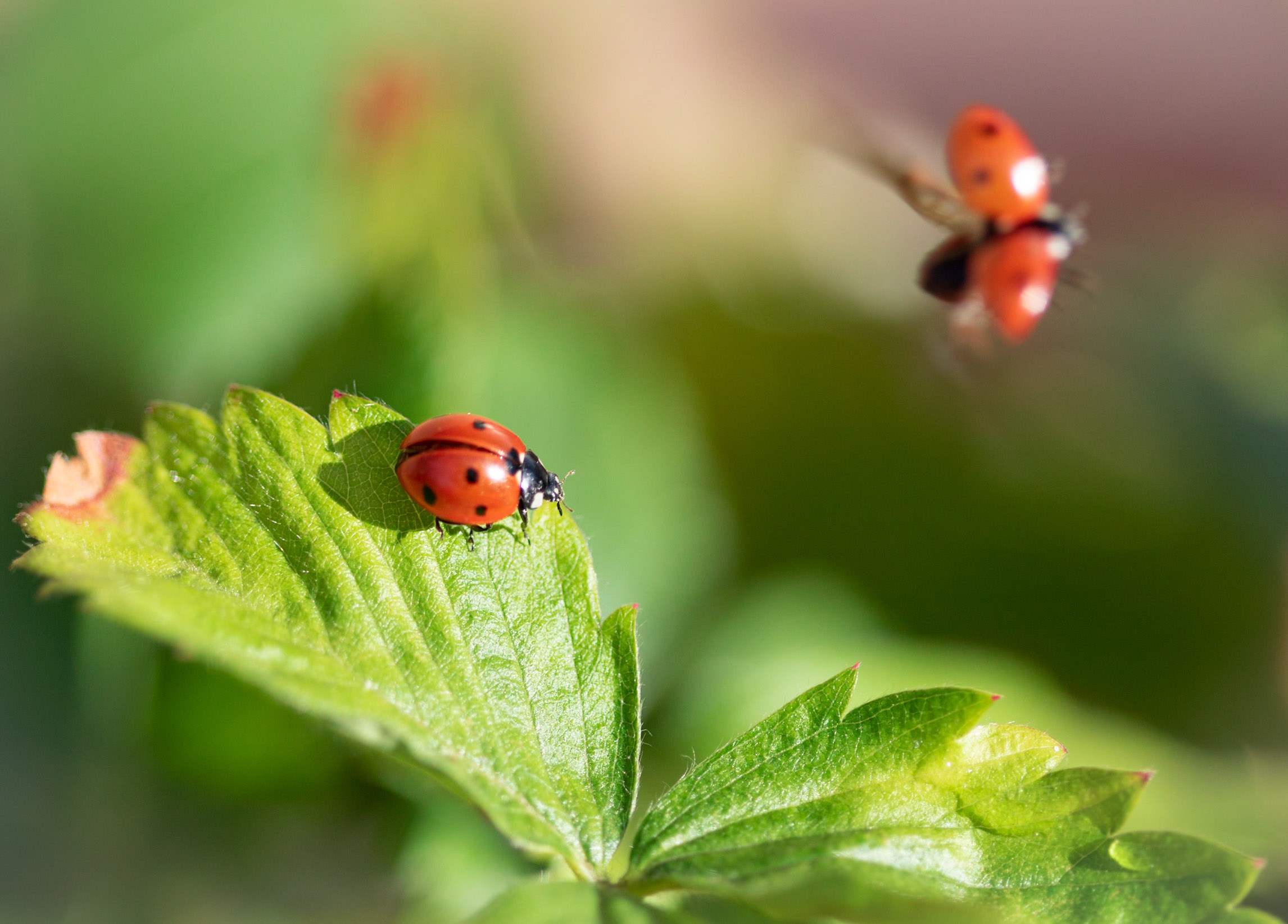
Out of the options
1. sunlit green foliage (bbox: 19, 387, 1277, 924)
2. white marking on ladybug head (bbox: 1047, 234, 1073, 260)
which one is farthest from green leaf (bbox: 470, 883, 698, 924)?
white marking on ladybug head (bbox: 1047, 234, 1073, 260)

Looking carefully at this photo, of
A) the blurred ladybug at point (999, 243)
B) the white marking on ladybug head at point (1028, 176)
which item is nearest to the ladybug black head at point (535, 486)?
the blurred ladybug at point (999, 243)

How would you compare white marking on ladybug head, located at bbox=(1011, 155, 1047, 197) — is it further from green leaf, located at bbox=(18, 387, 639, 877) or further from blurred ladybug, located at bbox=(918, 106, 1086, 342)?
green leaf, located at bbox=(18, 387, 639, 877)

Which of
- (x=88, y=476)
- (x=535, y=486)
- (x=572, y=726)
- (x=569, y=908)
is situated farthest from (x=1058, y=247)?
(x=88, y=476)

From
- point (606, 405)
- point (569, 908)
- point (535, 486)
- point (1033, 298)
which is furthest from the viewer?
point (606, 405)

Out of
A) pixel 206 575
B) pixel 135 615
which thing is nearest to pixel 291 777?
pixel 206 575

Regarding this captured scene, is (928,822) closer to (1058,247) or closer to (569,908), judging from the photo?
(569,908)

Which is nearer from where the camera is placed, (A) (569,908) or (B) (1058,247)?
(A) (569,908)

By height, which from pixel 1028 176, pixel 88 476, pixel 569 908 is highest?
pixel 1028 176

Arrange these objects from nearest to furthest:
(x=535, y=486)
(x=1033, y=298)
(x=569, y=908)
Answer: (x=569, y=908)
(x=535, y=486)
(x=1033, y=298)
